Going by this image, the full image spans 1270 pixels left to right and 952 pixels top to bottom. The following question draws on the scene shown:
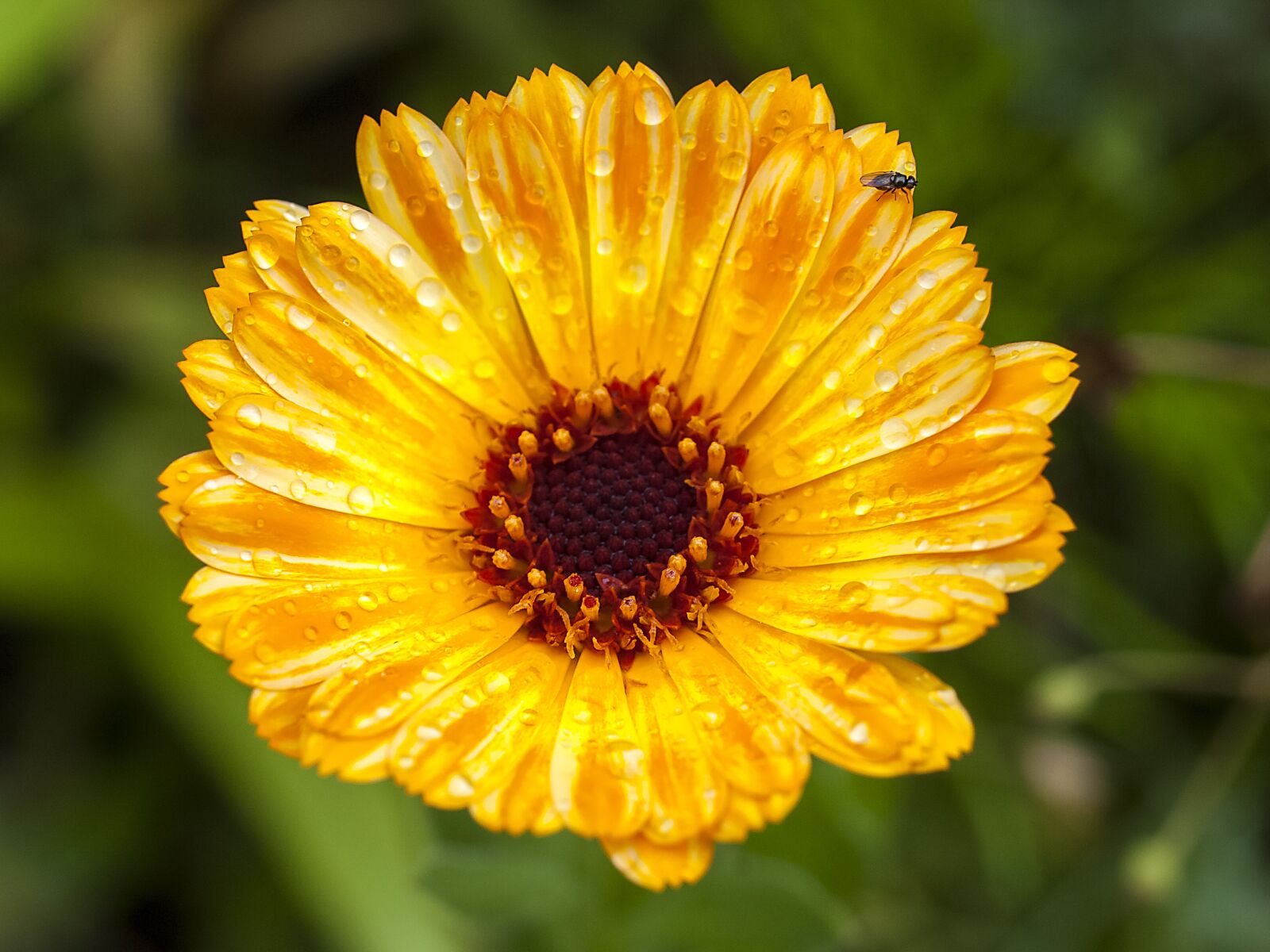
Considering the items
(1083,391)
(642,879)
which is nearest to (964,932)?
(1083,391)

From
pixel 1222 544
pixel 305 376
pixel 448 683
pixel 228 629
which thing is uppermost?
pixel 305 376

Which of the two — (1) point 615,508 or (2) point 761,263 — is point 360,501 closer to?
(1) point 615,508

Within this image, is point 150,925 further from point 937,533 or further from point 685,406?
point 937,533

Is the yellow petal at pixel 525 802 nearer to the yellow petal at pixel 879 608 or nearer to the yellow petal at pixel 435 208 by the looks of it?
the yellow petal at pixel 879 608

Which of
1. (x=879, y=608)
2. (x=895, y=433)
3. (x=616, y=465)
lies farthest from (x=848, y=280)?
(x=616, y=465)

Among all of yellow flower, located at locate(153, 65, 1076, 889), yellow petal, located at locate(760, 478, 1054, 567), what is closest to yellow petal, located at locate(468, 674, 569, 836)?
yellow flower, located at locate(153, 65, 1076, 889)

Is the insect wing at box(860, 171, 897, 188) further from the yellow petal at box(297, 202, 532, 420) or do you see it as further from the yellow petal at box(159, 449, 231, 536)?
the yellow petal at box(159, 449, 231, 536)

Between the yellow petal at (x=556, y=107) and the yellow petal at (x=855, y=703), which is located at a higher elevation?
the yellow petal at (x=556, y=107)

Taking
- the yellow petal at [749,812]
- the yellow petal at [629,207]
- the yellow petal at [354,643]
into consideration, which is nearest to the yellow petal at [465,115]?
the yellow petal at [629,207]
